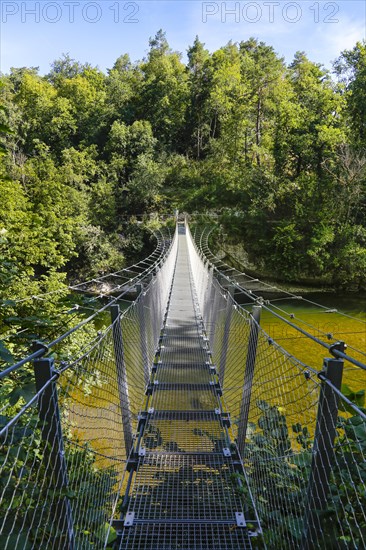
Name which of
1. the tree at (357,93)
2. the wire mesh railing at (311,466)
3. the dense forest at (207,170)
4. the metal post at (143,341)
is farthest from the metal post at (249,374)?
the tree at (357,93)

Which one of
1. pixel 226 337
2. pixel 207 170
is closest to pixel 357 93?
pixel 207 170

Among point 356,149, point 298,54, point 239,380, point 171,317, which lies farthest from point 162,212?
point 298,54

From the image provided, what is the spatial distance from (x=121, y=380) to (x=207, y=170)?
1553 cm

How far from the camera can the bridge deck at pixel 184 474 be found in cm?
115

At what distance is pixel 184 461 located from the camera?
1535mm

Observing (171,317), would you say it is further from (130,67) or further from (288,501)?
(130,67)

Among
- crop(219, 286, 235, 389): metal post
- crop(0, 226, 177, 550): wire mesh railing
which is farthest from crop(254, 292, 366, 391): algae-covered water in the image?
crop(0, 226, 177, 550): wire mesh railing

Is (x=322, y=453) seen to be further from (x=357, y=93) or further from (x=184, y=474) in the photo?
(x=357, y=93)

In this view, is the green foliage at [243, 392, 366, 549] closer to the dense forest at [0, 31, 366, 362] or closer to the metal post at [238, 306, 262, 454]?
the metal post at [238, 306, 262, 454]

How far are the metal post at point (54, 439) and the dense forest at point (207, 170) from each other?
13.3 ft

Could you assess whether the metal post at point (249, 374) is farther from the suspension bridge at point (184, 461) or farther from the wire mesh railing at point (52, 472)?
the wire mesh railing at point (52, 472)

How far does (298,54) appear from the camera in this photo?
70.8 feet

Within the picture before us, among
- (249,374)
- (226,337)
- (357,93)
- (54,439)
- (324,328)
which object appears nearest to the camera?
(54,439)

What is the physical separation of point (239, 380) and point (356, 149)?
1047cm
